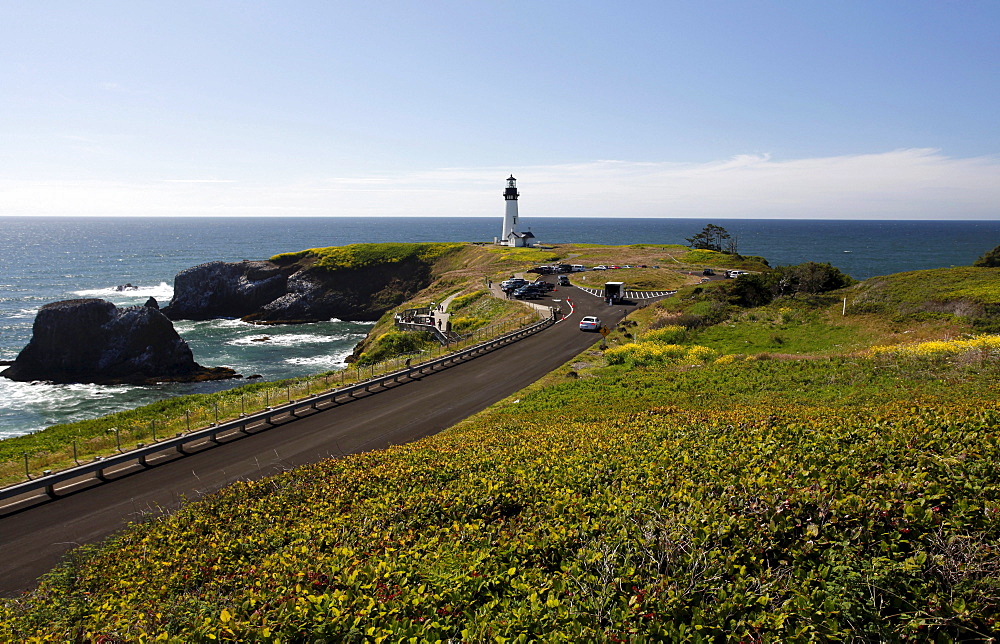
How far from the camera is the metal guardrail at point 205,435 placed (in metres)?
14.9

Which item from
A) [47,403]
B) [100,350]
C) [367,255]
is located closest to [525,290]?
[100,350]

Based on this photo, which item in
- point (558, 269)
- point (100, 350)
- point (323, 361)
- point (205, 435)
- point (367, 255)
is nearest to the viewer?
point (205, 435)

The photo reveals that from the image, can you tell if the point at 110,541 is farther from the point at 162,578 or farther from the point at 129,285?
the point at 129,285

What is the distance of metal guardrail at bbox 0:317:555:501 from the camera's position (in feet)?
49.0

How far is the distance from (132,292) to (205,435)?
4110 inches

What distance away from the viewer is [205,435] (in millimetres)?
19188

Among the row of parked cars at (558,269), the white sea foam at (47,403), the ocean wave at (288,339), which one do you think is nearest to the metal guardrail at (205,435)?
the white sea foam at (47,403)

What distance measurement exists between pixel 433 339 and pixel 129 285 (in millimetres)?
92019

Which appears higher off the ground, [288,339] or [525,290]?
[525,290]

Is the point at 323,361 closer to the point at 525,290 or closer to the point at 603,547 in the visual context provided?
the point at 525,290

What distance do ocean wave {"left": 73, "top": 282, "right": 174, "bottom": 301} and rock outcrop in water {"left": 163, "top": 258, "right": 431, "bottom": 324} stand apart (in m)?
18.9

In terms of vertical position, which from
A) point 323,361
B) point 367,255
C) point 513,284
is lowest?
point 323,361

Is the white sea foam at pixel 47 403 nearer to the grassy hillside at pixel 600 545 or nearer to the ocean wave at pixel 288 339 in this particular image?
the ocean wave at pixel 288 339

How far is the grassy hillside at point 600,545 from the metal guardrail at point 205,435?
5243mm
